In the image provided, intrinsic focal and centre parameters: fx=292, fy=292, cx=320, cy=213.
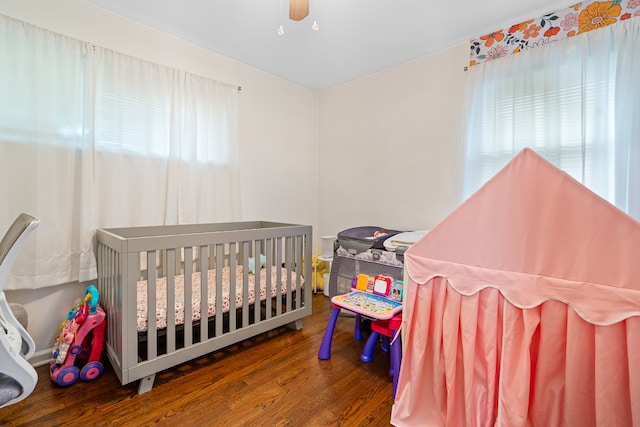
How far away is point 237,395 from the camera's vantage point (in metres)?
1.57

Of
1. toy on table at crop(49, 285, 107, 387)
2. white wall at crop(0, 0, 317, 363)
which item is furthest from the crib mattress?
white wall at crop(0, 0, 317, 363)

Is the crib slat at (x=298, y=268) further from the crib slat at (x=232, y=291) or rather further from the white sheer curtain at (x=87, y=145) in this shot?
the white sheer curtain at (x=87, y=145)

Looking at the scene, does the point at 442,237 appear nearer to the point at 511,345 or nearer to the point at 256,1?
the point at 511,345

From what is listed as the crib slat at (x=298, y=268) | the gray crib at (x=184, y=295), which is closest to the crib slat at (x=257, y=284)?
the gray crib at (x=184, y=295)

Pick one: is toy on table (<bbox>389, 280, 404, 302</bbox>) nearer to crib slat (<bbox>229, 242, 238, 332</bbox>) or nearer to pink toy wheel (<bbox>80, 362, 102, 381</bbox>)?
crib slat (<bbox>229, 242, 238, 332</bbox>)

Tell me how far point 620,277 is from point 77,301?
2.82 metres

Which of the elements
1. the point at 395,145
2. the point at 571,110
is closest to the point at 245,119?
the point at 395,145

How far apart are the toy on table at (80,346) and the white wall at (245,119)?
30cm

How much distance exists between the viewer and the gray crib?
1547 millimetres

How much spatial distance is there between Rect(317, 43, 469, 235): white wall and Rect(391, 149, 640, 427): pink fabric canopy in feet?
4.87

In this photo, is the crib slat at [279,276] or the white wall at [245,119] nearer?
the white wall at [245,119]

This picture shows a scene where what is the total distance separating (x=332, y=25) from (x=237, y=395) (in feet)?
8.27

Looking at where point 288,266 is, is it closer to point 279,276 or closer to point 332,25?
point 279,276

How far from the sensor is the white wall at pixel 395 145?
2.53 metres
